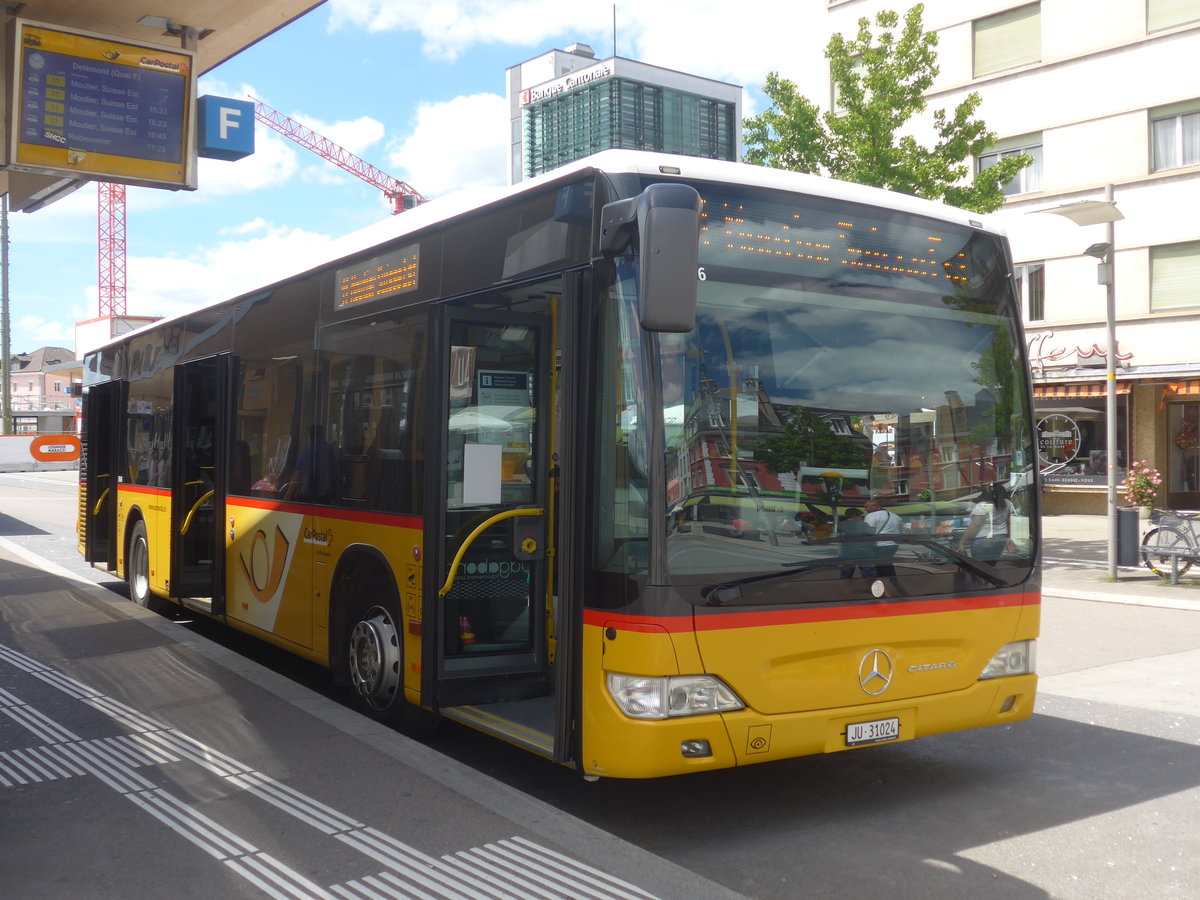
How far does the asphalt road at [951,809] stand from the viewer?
4711 millimetres

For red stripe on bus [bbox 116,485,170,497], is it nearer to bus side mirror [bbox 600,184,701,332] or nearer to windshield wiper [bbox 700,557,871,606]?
windshield wiper [bbox 700,557,871,606]

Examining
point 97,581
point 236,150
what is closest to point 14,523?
point 97,581

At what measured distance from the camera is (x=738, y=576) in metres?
4.92

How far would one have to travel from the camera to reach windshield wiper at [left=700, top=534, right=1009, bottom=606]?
4.88 metres

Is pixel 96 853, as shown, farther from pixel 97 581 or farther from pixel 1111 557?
pixel 1111 557

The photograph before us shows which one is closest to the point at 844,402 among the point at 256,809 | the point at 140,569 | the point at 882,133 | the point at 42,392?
the point at 256,809

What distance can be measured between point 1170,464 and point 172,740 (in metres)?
25.8

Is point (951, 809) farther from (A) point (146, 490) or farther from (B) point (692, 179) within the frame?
(A) point (146, 490)

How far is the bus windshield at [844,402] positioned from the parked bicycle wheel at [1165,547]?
375 inches

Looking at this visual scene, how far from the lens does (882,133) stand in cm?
1869

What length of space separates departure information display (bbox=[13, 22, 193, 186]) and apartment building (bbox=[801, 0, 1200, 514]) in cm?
2010

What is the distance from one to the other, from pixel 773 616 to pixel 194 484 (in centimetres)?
687

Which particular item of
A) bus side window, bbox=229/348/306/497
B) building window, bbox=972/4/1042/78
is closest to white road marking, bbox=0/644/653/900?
bus side window, bbox=229/348/306/497

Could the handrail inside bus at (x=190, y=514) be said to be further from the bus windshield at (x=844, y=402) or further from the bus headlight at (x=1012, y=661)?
the bus headlight at (x=1012, y=661)
